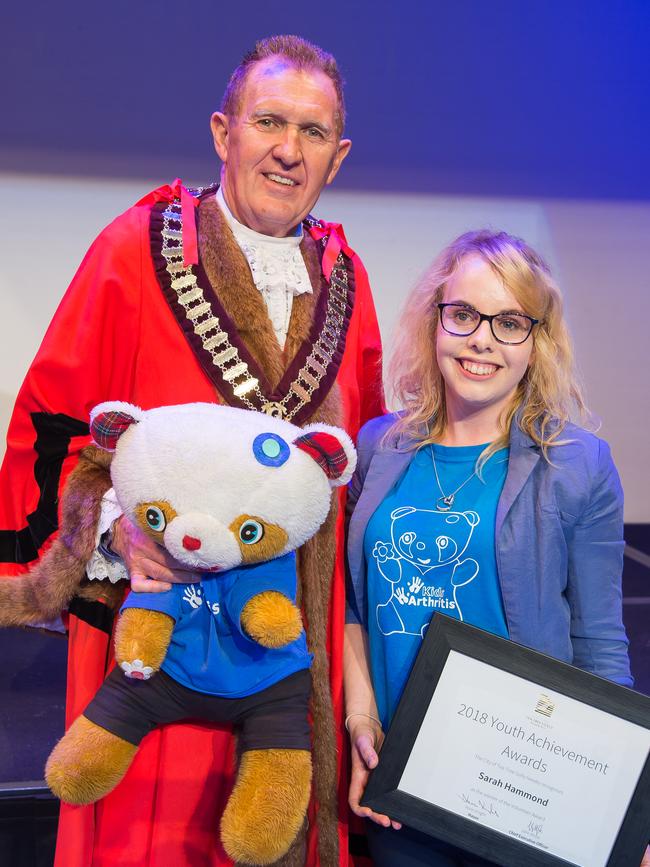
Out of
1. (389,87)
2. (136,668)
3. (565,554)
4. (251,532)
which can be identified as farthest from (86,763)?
(389,87)

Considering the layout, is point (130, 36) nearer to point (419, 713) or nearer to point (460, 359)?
point (460, 359)

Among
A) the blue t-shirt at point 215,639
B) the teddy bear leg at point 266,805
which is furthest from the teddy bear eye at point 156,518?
the teddy bear leg at point 266,805

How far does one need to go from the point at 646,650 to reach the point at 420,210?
206cm

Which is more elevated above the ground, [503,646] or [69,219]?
[69,219]

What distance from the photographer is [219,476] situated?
1.11 m

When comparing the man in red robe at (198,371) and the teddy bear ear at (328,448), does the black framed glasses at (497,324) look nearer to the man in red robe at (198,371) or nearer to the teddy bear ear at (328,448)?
the man in red robe at (198,371)

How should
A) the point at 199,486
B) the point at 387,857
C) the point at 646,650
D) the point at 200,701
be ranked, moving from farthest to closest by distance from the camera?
the point at 646,650 → the point at 387,857 → the point at 200,701 → the point at 199,486

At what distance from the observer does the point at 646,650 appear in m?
3.09

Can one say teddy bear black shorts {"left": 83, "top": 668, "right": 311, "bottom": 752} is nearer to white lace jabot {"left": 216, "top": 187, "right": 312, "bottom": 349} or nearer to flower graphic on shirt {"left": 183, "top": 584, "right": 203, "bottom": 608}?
flower graphic on shirt {"left": 183, "top": 584, "right": 203, "bottom": 608}

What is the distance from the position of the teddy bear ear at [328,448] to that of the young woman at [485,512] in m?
0.26

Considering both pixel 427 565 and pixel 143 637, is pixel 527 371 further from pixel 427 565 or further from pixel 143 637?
pixel 143 637

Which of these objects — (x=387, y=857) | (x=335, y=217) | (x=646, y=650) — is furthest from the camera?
(x=335, y=217)

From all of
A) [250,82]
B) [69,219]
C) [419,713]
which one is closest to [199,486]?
[419,713]

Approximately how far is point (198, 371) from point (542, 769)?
768 mm
